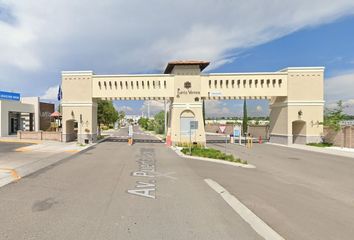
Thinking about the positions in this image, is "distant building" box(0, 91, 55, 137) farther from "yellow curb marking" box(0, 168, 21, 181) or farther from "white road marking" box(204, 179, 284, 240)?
"white road marking" box(204, 179, 284, 240)

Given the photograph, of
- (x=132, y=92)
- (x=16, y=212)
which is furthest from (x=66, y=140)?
(x=16, y=212)

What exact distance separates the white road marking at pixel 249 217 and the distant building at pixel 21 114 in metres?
38.6

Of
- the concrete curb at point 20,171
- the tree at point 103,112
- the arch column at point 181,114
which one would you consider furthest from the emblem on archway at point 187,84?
the concrete curb at point 20,171

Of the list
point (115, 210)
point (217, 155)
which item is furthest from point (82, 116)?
point (115, 210)

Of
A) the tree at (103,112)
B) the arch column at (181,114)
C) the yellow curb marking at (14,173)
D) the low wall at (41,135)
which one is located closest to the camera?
the yellow curb marking at (14,173)

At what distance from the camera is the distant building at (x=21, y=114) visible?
3938cm

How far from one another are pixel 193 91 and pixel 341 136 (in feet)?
51.5

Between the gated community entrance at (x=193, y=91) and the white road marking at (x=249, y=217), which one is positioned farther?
the gated community entrance at (x=193, y=91)

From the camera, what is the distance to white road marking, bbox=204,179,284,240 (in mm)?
5750

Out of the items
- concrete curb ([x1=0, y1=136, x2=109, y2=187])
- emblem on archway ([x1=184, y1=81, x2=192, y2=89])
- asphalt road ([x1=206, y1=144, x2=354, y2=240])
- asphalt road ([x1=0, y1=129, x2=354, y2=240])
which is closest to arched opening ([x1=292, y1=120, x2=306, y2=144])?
emblem on archway ([x1=184, y1=81, x2=192, y2=89])

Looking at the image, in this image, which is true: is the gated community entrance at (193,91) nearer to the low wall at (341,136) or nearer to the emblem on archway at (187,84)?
the emblem on archway at (187,84)

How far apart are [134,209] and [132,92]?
25568 mm

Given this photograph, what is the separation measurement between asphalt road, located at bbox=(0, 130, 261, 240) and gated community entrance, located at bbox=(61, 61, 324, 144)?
2001 cm

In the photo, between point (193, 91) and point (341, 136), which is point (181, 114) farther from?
point (341, 136)
